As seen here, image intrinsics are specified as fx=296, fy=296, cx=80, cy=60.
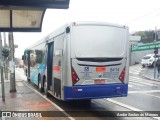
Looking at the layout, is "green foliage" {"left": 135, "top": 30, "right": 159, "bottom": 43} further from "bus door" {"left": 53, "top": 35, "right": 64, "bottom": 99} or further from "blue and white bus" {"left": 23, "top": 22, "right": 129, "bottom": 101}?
"blue and white bus" {"left": 23, "top": 22, "right": 129, "bottom": 101}

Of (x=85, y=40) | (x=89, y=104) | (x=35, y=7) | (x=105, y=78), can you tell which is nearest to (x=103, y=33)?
(x=85, y=40)

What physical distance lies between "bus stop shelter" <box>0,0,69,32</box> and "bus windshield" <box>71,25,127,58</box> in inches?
61.1

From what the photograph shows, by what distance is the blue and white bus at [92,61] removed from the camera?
10055 millimetres

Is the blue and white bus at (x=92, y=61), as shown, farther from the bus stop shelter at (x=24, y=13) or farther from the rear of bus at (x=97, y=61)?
the bus stop shelter at (x=24, y=13)

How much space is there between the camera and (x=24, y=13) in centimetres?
848

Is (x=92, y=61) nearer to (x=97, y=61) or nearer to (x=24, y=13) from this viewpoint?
(x=97, y=61)

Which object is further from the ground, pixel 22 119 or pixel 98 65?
pixel 98 65

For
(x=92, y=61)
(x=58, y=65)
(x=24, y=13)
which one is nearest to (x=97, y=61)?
(x=92, y=61)

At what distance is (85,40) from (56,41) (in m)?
1.97

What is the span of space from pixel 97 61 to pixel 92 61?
0.63 ft

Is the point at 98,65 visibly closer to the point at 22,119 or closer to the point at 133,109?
the point at 133,109

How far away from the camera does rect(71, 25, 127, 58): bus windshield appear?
10.1 metres

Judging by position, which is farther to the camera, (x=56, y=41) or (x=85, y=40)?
(x=56, y=41)

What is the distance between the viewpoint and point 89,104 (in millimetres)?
12320
